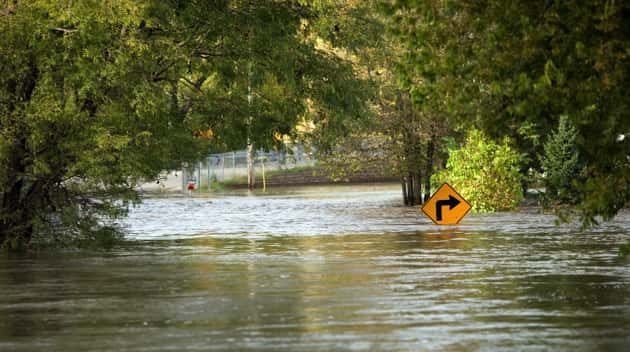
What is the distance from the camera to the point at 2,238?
3075 centimetres

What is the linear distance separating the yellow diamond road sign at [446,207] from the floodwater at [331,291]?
92 cm

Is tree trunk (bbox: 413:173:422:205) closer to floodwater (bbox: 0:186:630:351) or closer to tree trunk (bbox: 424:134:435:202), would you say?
tree trunk (bbox: 424:134:435:202)

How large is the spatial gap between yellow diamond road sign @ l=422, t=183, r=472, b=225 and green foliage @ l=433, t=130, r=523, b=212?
24.2 feet

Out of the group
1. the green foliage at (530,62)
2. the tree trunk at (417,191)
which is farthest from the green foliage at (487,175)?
the green foliage at (530,62)

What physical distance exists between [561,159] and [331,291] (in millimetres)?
26823

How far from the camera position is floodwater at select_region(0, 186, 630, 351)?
50.3ft

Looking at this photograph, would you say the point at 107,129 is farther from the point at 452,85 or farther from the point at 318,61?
the point at 452,85

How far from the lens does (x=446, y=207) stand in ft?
132

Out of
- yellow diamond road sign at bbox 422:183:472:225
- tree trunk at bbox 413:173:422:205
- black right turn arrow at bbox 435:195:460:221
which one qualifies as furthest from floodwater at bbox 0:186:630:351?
tree trunk at bbox 413:173:422:205

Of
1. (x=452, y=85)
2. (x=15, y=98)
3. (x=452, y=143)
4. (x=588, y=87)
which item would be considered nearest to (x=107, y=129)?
(x=15, y=98)

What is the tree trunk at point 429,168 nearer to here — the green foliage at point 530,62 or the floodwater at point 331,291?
the floodwater at point 331,291

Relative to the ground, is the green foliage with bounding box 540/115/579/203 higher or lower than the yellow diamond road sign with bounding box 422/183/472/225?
higher

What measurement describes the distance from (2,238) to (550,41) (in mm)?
16110

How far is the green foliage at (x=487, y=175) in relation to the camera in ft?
157
